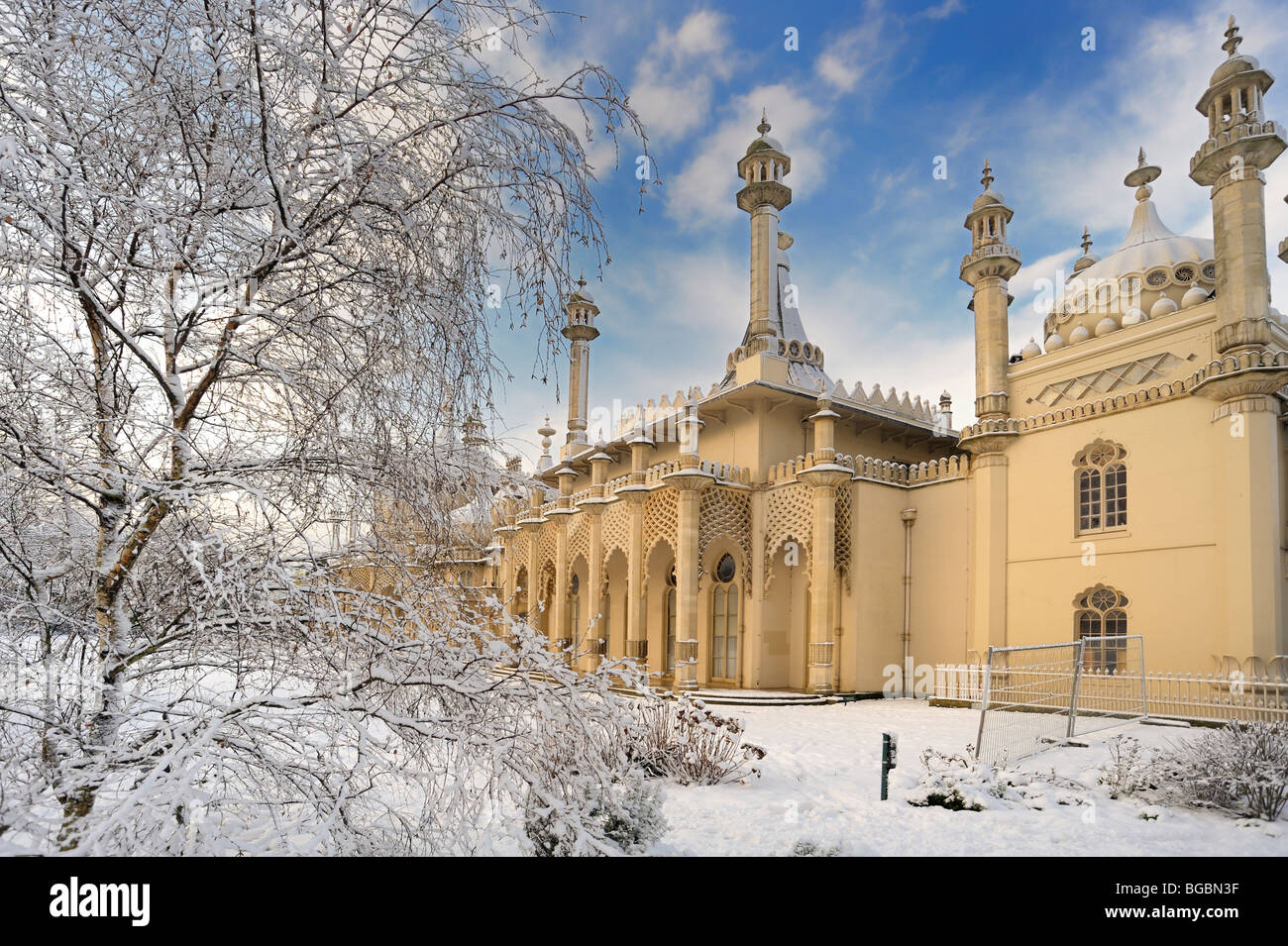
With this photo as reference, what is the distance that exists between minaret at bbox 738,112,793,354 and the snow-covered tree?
15400 mm

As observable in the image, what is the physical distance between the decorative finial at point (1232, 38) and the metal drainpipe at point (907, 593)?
9729mm

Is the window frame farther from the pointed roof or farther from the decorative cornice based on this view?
the pointed roof

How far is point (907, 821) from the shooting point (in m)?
6.34

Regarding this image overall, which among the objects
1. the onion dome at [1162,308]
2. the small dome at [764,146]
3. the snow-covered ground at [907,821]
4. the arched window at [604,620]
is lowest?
the snow-covered ground at [907,821]

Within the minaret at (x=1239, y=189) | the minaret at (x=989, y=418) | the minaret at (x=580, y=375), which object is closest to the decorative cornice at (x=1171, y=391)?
the minaret at (x=989, y=418)

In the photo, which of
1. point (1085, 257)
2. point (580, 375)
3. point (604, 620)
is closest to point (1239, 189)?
point (1085, 257)

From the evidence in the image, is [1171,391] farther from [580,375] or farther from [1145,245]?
[580,375]

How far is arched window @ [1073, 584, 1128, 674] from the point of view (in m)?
13.0

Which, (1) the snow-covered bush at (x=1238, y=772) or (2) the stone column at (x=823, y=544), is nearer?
(1) the snow-covered bush at (x=1238, y=772)

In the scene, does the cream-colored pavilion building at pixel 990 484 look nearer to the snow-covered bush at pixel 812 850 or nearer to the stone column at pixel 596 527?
the stone column at pixel 596 527

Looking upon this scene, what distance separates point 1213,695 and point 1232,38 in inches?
419

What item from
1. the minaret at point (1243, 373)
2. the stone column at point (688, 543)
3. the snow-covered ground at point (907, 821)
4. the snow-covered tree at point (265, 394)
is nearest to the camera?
the snow-covered tree at point (265, 394)

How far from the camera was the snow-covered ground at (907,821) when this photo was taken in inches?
221
